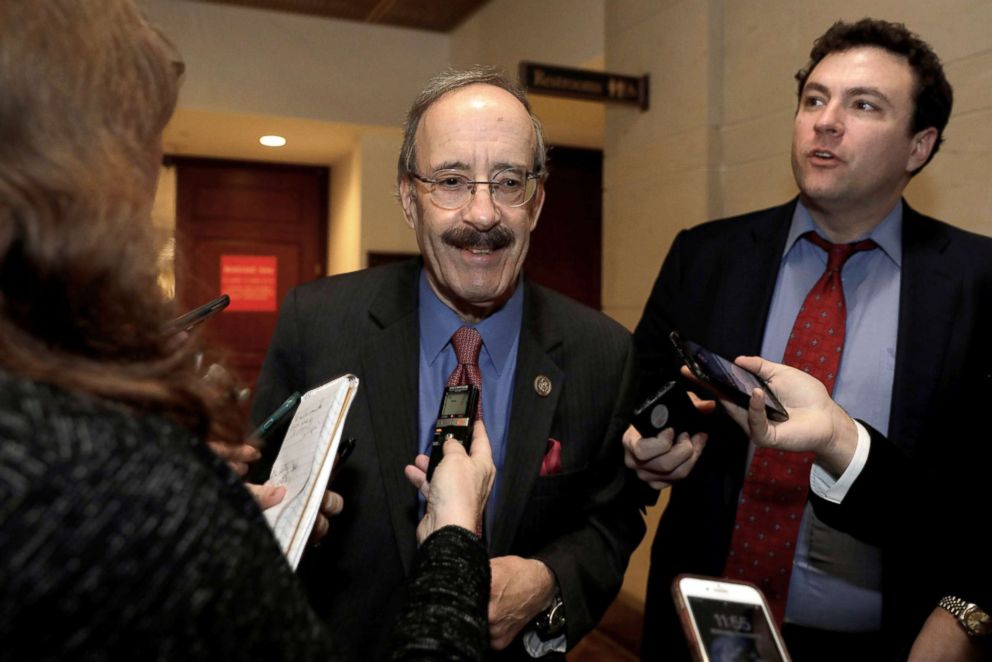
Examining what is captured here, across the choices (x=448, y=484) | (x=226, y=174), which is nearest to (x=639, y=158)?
(x=448, y=484)

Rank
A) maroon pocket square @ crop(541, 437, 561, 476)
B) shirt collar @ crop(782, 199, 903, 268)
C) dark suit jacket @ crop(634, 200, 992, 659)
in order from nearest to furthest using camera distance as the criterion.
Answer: maroon pocket square @ crop(541, 437, 561, 476) → dark suit jacket @ crop(634, 200, 992, 659) → shirt collar @ crop(782, 199, 903, 268)

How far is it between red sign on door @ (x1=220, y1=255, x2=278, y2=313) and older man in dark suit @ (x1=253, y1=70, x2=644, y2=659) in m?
5.57

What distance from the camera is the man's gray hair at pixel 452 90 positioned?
5.51ft

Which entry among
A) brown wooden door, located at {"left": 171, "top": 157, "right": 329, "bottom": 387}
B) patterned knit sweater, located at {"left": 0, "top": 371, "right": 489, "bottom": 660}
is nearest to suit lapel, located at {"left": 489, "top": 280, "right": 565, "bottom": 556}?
patterned knit sweater, located at {"left": 0, "top": 371, "right": 489, "bottom": 660}

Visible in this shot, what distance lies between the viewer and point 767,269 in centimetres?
203

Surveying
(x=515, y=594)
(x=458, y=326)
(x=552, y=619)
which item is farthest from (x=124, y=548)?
(x=458, y=326)

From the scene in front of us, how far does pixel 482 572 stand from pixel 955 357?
1.36 meters

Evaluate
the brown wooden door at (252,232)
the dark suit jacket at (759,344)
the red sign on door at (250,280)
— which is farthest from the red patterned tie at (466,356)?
the red sign on door at (250,280)

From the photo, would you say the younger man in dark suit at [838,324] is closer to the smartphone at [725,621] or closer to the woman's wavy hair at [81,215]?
the smartphone at [725,621]

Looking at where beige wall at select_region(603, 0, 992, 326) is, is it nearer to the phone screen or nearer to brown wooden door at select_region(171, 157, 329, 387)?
the phone screen

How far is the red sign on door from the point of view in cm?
702

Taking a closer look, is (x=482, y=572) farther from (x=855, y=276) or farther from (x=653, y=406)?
(x=855, y=276)

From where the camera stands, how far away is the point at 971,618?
4.71ft

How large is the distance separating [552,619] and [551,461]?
291 mm
